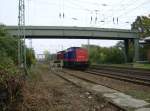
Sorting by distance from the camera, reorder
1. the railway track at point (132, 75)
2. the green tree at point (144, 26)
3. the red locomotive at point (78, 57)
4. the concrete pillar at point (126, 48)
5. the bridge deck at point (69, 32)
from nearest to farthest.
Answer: the railway track at point (132, 75) < the red locomotive at point (78, 57) < the bridge deck at point (69, 32) < the concrete pillar at point (126, 48) < the green tree at point (144, 26)

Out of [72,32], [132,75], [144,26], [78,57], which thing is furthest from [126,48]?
[132,75]

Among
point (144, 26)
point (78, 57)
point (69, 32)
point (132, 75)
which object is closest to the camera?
point (132, 75)

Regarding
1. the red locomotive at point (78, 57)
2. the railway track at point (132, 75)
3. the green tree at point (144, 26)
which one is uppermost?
the green tree at point (144, 26)

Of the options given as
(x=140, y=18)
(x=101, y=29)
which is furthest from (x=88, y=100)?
(x=140, y=18)

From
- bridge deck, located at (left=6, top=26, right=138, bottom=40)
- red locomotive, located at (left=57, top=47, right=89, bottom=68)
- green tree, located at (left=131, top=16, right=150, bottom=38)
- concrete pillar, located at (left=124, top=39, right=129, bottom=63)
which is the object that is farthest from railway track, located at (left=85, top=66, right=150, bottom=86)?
green tree, located at (left=131, top=16, right=150, bottom=38)

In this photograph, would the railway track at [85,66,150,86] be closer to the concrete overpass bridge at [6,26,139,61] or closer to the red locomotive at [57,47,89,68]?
the red locomotive at [57,47,89,68]

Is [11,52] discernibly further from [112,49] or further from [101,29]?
[112,49]

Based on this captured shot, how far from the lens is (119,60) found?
7706 centimetres

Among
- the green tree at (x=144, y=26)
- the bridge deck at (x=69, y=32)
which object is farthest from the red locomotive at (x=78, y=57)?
the green tree at (x=144, y=26)

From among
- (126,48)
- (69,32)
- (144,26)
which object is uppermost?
(144,26)

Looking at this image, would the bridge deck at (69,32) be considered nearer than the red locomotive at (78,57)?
No

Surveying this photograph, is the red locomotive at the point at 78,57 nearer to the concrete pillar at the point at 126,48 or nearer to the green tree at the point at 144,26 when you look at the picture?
the concrete pillar at the point at 126,48

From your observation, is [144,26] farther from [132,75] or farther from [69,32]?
[132,75]

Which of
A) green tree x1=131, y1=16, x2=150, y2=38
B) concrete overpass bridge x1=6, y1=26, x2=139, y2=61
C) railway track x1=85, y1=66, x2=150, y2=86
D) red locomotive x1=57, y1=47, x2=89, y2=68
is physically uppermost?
green tree x1=131, y1=16, x2=150, y2=38
